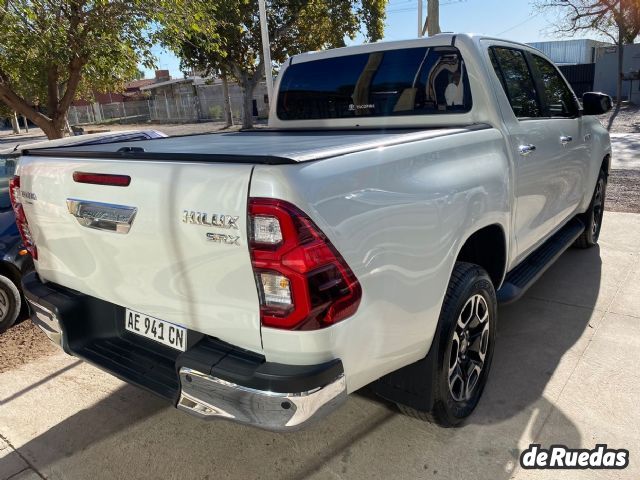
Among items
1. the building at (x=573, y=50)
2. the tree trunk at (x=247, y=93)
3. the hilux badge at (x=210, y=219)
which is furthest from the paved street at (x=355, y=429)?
the building at (x=573, y=50)

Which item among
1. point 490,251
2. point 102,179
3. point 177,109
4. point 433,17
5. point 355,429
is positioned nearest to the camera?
point 102,179

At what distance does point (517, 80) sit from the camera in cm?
359

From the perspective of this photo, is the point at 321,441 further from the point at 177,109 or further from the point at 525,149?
the point at 177,109

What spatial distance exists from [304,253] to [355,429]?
142 cm

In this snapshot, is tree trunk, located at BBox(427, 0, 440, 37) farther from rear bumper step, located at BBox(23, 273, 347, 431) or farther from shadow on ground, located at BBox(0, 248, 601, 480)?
rear bumper step, located at BBox(23, 273, 347, 431)

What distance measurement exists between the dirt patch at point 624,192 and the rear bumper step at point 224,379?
6486 millimetres

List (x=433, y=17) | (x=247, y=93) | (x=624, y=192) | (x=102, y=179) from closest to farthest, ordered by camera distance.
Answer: (x=102, y=179), (x=624, y=192), (x=433, y=17), (x=247, y=93)

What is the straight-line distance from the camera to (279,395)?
1.76 m

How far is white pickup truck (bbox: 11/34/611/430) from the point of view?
5.82ft

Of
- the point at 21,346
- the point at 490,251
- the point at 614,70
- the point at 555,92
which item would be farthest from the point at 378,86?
the point at 614,70

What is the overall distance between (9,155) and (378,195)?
4514 mm

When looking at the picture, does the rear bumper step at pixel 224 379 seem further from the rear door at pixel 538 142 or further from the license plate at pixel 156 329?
the rear door at pixel 538 142

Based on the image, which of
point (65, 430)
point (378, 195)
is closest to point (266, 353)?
point (378, 195)

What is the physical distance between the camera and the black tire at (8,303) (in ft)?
13.5
